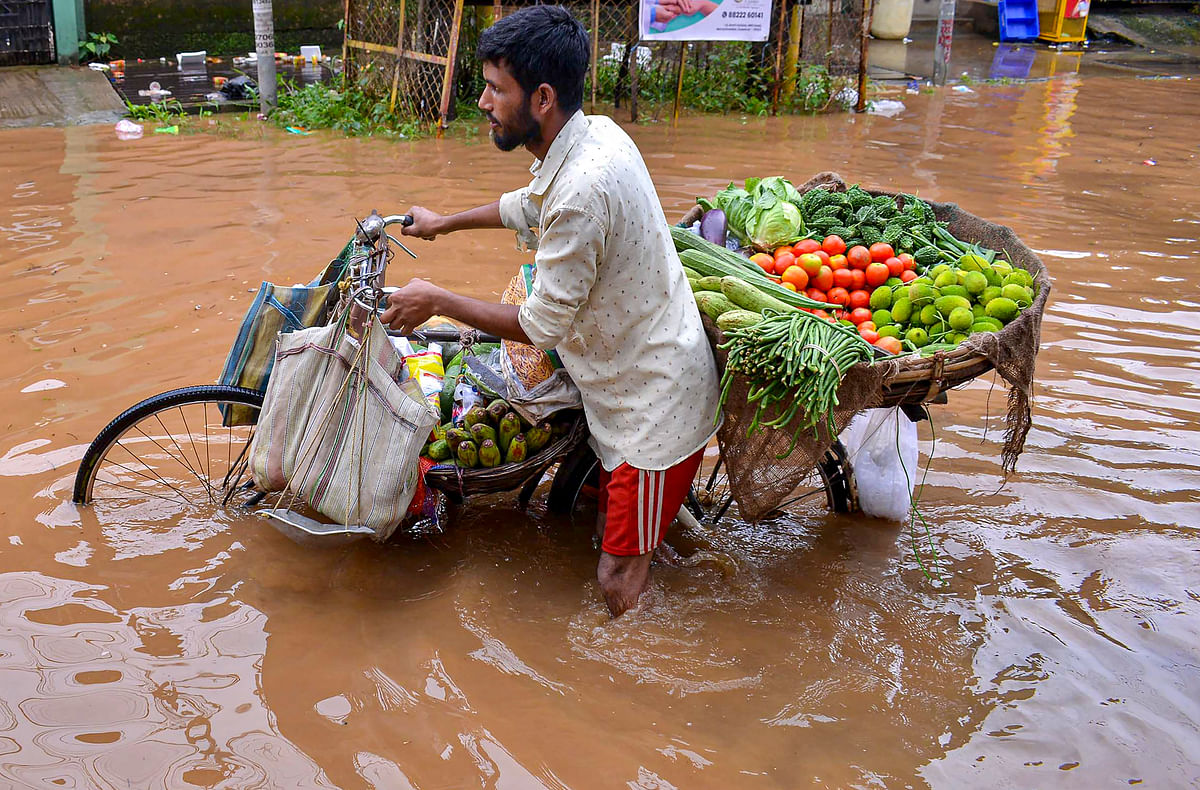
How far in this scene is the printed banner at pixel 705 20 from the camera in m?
9.44

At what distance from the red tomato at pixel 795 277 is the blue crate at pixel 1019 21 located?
1496 centimetres

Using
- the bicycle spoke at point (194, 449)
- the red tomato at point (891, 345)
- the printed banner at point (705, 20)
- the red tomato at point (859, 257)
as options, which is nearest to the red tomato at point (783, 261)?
the red tomato at point (859, 257)

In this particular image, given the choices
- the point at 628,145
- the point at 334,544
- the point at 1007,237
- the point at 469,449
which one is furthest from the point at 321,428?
the point at 1007,237

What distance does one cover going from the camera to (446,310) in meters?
2.70

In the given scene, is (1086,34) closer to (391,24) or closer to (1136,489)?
(391,24)

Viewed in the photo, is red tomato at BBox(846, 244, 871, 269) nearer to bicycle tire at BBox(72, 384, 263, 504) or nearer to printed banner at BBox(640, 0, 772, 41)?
bicycle tire at BBox(72, 384, 263, 504)

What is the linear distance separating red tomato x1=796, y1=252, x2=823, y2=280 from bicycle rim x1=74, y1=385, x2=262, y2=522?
198 centimetres

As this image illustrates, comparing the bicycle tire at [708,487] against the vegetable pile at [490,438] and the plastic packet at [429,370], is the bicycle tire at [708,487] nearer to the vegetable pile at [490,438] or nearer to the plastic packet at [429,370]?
the vegetable pile at [490,438]

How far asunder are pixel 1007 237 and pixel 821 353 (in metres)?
1.33

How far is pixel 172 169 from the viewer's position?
776 cm

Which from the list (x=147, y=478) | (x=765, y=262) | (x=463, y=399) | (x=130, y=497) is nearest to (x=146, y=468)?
(x=147, y=478)

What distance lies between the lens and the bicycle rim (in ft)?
10.9

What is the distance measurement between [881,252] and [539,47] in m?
1.66

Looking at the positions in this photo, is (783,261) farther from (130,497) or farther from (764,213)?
(130,497)
